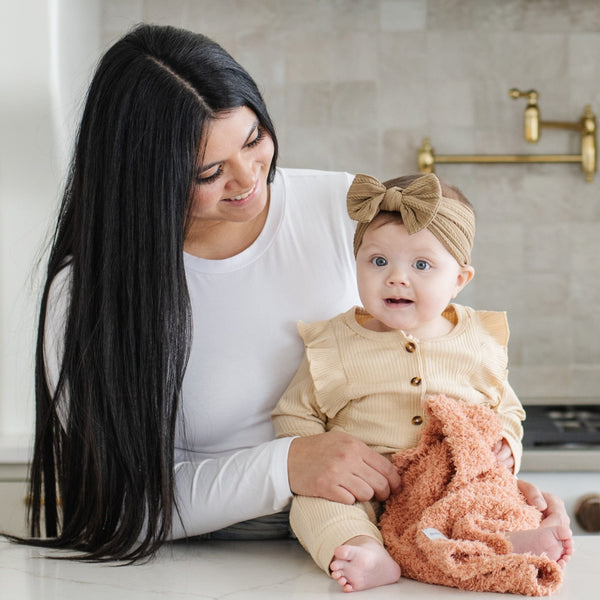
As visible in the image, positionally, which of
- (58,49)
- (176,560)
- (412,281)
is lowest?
(176,560)

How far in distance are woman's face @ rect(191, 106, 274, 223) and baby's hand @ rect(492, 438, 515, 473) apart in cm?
Result: 44

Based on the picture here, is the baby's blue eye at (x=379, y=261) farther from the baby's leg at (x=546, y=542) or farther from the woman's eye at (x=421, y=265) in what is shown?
the baby's leg at (x=546, y=542)

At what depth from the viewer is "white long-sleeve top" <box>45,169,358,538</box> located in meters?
1.14

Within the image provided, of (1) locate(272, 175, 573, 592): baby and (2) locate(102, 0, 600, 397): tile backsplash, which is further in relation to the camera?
→ (2) locate(102, 0, 600, 397): tile backsplash

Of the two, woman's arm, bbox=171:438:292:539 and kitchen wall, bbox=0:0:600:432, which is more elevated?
kitchen wall, bbox=0:0:600:432

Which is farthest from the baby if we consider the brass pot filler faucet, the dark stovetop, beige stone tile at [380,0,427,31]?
beige stone tile at [380,0,427,31]

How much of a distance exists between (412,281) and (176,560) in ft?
1.47

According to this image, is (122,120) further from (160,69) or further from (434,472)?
(434,472)

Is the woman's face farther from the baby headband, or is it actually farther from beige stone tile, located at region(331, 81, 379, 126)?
beige stone tile, located at region(331, 81, 379, 126)

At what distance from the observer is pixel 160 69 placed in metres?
1.05

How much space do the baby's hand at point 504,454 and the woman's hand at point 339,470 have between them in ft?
0.43

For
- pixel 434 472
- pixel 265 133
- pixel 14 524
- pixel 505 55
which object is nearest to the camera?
pixel 434 472

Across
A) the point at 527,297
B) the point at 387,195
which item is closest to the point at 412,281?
the point at 387,195

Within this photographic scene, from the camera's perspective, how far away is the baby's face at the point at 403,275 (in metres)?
1.04
